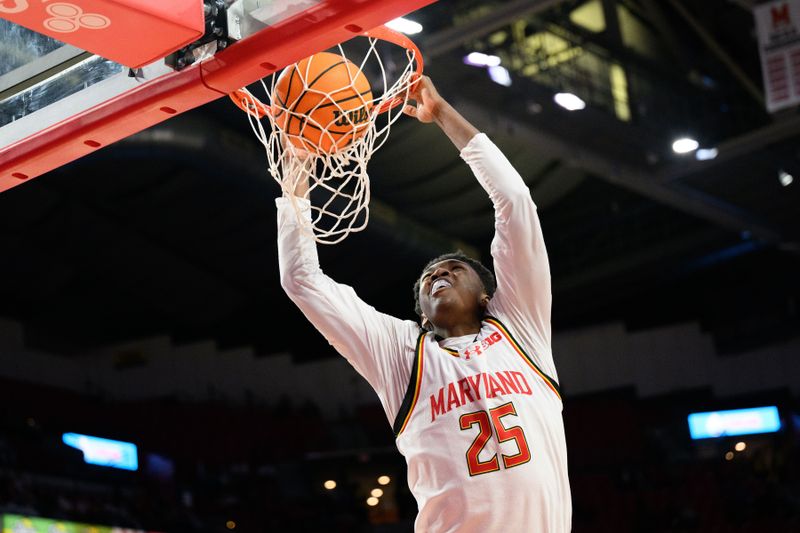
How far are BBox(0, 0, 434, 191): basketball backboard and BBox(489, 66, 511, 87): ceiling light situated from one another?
7136 millimetres

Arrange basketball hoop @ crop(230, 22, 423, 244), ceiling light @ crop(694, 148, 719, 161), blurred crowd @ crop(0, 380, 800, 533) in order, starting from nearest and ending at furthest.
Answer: basketball hoop @ crop(230, 22, 423, 244), ceiling light @ crop(694, 148, 719, 161), blurred crowd @ crop(0, 380, 800, 533)

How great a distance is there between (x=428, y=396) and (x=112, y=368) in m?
14.4

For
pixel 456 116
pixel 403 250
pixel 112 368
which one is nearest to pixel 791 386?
pixel 403 250

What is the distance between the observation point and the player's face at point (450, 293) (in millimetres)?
3205

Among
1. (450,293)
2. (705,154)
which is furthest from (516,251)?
(705,154)

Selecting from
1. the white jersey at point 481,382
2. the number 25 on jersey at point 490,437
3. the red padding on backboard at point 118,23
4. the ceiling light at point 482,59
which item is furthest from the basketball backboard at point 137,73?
the ceiling light at point 482,59

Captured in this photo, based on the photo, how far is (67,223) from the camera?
48.1 feet

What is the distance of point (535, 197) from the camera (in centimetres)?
1583

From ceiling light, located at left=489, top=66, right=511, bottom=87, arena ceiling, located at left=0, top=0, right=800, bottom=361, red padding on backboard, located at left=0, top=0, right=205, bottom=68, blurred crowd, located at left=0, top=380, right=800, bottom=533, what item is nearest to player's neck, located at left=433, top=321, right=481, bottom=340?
red padding on backboard, located at left=0, top=0, right=205, bottom=68

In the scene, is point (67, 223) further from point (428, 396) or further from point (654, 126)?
point (428, 396)

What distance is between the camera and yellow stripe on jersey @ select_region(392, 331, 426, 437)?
3.04 m

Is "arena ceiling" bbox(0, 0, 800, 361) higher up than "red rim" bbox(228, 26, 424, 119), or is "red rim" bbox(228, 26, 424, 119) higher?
"arena ceiling" bbox(0, 0, 800, 361)

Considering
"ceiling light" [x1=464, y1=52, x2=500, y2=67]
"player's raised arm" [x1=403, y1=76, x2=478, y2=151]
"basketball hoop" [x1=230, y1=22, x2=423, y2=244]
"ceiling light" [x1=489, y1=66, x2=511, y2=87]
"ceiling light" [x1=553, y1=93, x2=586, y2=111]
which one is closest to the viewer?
"player's raised arm" [x1=403, y1=76, x2=478, y2=151]

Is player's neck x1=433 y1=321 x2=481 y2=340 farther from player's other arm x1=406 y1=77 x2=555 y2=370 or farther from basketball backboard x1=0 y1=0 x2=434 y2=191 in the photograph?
basketball backboard x1=0 y1=0 x2=434 y2=191
